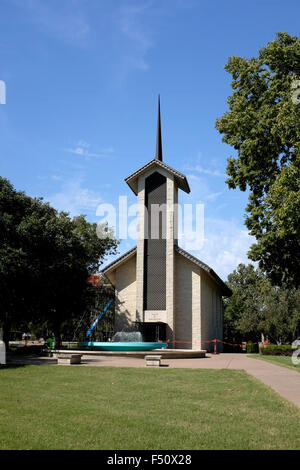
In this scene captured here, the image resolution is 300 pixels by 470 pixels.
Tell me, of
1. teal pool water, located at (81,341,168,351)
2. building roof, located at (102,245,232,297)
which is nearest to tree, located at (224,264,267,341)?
building roof, located at (102,245,232,297)

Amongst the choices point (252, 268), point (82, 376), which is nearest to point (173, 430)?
point (82, 376)

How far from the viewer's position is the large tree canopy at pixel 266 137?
1827 centimetres

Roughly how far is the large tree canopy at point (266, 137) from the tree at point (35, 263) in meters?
11.4

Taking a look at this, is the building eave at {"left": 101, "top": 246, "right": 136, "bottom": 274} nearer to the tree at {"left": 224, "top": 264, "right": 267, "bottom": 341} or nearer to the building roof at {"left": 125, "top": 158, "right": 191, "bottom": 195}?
the building roof at {"left": 125, "top": 158, "right": 191, "bottom": 195}

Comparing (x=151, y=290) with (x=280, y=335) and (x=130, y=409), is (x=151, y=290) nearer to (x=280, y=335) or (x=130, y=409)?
(x=130, y=409)

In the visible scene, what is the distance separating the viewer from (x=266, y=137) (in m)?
19.2

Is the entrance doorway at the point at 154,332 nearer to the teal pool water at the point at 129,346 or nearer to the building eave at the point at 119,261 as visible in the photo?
the teal pool water at the point at 129,346

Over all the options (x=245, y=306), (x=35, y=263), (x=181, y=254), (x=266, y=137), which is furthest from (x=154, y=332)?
(x=245, y=306)

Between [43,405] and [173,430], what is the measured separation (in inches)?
129

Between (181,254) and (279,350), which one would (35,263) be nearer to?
(181,254)

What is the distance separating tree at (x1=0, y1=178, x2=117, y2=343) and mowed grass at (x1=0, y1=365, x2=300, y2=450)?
10.0 m

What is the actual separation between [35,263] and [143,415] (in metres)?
17.6

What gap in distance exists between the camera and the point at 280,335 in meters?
54.3

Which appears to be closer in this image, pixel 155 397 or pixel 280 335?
pixel 155 397
